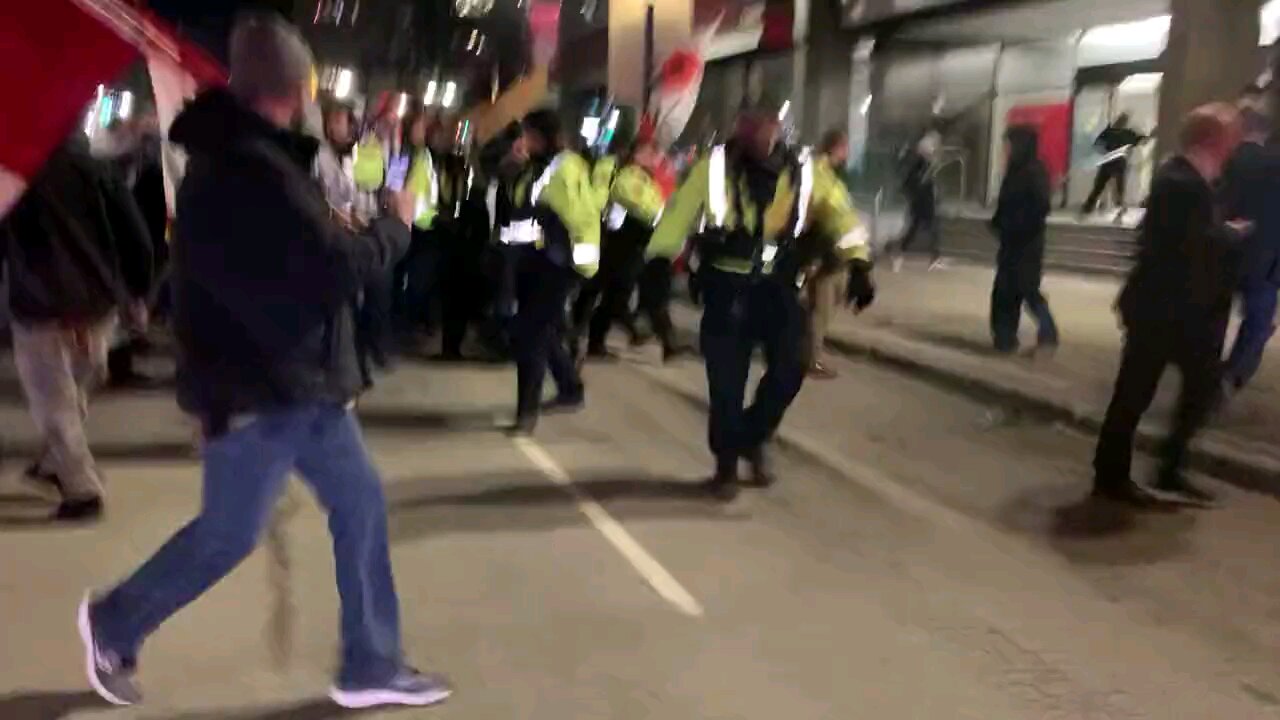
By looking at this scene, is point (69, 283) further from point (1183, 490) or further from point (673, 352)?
point (673, 352)

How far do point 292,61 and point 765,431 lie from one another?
3910 mm

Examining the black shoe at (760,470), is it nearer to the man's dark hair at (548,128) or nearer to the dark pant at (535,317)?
the dark pant at (535,317)

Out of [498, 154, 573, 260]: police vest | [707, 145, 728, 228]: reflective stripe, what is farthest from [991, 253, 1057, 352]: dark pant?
[707, 145, 728, 228]: reflective stripe

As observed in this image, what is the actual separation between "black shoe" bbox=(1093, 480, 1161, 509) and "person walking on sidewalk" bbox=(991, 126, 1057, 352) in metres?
4.75

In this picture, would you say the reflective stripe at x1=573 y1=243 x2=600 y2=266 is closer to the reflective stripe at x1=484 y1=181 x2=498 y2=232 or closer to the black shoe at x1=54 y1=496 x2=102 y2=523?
the reflective stripe at x1=484 y1=181 x2=498 y2=232

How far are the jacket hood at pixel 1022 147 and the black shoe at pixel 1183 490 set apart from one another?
4894 millimetres

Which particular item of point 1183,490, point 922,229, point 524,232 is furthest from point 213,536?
point 922,229

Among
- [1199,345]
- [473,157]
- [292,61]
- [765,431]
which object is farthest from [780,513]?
[473,157]

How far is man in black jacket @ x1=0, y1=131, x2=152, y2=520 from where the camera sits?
6.27 metres

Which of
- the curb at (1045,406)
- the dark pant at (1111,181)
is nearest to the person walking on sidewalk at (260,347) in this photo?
the curb at (1045,406)

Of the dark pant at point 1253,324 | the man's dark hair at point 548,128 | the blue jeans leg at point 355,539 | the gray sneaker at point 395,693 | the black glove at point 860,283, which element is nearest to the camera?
the blue jeans leg at point 355,539

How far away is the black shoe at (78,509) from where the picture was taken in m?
6.57

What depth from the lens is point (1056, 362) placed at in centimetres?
1147

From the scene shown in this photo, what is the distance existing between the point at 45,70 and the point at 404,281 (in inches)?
336
